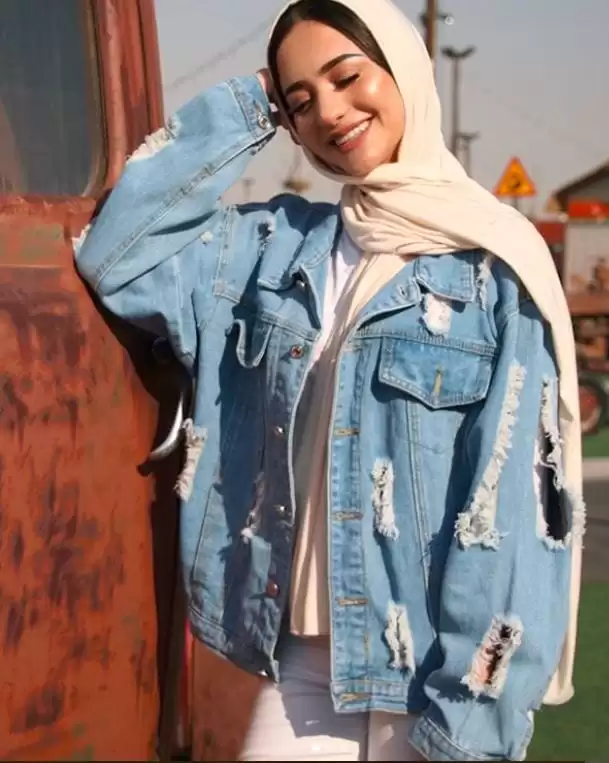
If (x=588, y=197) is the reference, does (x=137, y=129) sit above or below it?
below

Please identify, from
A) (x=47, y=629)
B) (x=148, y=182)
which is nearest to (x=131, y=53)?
(x=148, y=182)

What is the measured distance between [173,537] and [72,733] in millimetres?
391

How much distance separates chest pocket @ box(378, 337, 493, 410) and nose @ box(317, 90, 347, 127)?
0.39 m

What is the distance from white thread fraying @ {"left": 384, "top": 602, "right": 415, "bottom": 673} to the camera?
1.66 metres

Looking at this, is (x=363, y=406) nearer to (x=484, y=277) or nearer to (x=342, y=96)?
(x=484, y=277)

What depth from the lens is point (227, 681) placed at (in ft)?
7.16

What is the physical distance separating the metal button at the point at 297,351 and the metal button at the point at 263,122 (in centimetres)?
40

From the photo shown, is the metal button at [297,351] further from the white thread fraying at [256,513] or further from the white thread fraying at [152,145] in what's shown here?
the white thread fraying at [152,145]

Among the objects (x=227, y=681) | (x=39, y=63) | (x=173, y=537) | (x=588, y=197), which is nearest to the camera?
(x=39, y=63)

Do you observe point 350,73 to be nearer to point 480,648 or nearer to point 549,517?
point 549,517

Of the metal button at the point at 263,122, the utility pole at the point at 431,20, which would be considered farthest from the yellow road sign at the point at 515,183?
the metal button at the point at 263,122

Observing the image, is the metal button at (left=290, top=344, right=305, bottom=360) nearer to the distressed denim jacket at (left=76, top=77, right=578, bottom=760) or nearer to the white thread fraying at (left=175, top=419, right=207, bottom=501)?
the distressed denim jacket at (left=76, top=77, right=578, bottom=760)

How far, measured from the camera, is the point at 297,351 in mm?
1725

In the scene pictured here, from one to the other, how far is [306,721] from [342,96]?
3.42 feet
